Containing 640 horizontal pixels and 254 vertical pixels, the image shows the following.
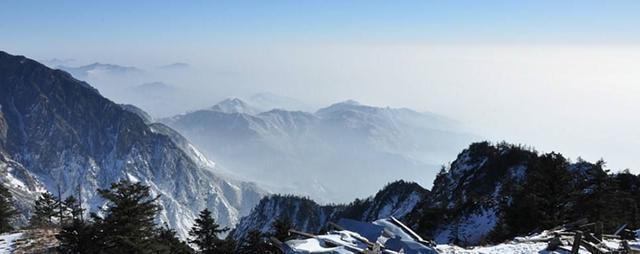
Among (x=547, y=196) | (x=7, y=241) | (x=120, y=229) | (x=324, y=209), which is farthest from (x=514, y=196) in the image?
(x=324, y=209)

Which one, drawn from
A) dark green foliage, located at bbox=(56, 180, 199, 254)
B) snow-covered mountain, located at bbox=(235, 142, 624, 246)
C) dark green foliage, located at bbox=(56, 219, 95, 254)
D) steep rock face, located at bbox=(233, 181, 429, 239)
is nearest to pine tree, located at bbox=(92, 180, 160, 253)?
dark green foliage, located at bbox=(56, 180, 199, 254)

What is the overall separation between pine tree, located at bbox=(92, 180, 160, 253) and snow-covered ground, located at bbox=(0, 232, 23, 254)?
Result: 923 cm

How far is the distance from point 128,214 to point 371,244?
73.7 ft

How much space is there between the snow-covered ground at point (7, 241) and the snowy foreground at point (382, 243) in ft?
102

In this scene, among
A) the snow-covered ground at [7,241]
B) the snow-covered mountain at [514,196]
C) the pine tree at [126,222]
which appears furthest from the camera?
the snow-covered ground at [7,241]

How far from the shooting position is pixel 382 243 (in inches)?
918

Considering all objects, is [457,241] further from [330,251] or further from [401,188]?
[401,188]

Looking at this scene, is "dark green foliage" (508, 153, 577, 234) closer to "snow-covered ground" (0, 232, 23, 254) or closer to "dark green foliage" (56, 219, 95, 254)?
"dark green foliage" (56, 219, 95, 254)

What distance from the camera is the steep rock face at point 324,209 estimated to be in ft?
379

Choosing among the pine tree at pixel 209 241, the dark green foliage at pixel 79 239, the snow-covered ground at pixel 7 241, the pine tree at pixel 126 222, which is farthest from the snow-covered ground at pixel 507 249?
the pine tree at pixel 209 241

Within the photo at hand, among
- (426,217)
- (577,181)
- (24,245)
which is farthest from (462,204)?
(24,245)

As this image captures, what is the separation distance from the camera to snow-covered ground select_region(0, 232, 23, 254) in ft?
129

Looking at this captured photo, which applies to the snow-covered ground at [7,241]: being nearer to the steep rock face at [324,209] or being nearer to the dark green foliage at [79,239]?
the dark green foliage at [79,239]

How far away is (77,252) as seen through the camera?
126 feet
